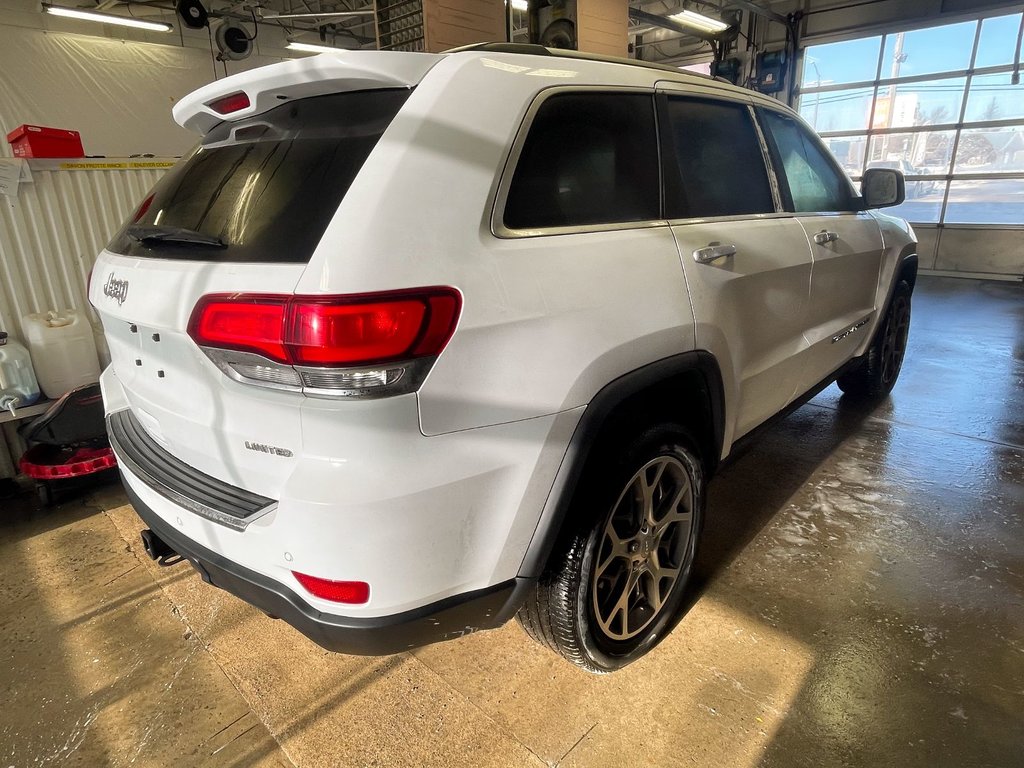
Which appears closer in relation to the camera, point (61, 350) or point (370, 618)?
point (370, 618)

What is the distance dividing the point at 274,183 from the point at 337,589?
0.92 metres

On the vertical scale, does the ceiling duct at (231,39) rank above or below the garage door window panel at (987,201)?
above

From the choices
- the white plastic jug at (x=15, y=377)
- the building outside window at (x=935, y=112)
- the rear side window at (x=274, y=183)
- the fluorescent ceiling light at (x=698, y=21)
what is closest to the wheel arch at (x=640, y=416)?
the rear side window at (x=274, y=183)

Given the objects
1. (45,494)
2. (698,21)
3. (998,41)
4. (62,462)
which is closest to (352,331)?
(62,462)

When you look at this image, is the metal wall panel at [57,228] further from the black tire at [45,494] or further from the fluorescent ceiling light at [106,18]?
the fluorescent ceiling light at [106,18]

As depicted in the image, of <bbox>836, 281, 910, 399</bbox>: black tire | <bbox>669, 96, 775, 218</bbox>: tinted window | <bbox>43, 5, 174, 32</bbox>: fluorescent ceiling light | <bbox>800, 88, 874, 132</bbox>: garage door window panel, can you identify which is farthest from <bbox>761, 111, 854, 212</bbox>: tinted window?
<bbox>43, 5, 174, 32</bbox>: fluorescent ceiling light

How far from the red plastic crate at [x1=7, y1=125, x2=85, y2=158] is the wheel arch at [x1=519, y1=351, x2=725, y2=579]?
133 inches

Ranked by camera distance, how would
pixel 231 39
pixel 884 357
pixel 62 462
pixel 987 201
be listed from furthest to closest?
pixel 231 39
pixel 987 201
pixel 884 357
pixel 62 462

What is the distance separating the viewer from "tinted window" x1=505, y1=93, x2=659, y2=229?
146cm

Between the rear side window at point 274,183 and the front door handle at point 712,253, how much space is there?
3.18 ft

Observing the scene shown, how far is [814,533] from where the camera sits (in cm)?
269

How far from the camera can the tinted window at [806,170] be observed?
2.64 m

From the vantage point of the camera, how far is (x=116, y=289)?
1.64m

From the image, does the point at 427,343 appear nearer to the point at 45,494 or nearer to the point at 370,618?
the point at 370,618
